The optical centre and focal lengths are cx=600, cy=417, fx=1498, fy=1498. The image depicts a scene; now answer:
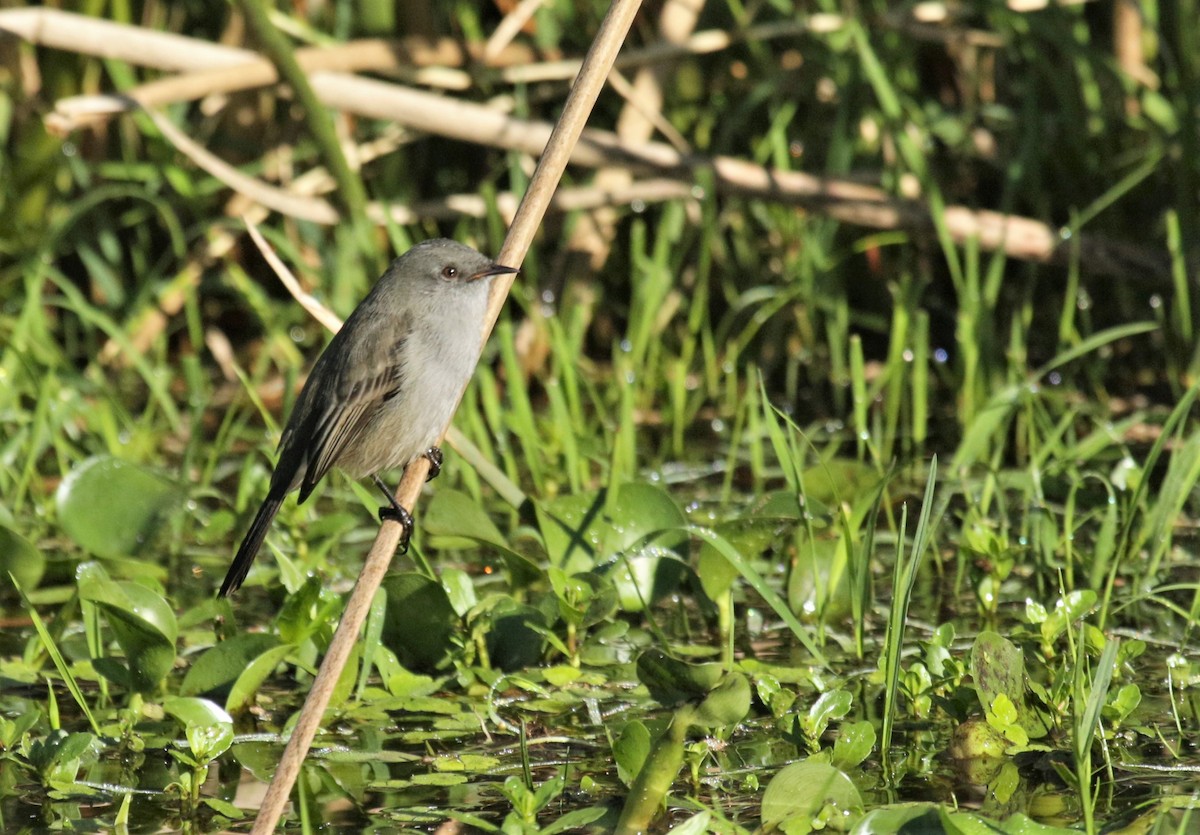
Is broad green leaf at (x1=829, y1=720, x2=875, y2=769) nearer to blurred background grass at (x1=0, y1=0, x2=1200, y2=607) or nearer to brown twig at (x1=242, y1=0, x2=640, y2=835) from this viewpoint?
brown twig at (x1=242, y1=0, x2=640, y2=835)

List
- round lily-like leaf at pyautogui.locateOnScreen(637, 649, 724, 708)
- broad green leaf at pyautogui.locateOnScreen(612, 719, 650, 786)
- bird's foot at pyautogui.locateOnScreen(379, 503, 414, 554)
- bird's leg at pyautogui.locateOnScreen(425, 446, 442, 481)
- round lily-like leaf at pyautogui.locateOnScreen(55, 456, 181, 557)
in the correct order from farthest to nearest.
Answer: round lily-like leaf at pyautogui.locateOnScreen(55, 456, 181, 557) < bird's leg at pyautogui.locateOnScreen(425, 446, 442, 481) < bird's foot at pyautogui.locateOnScreen(379, 503, 414, 554) < round lily-like leaf at pyautogui.locateOnScreen(637, 649, 724, 708) < broad green leaf at pyautogui.locateOnScreen(612, 719, 650, 786)

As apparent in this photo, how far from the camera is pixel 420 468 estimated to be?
3732 millimetres

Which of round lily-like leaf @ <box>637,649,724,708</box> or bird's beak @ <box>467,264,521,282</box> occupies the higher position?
bird's beak @ <box>467,264,521,282</box>

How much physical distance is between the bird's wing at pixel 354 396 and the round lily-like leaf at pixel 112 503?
0.64 m

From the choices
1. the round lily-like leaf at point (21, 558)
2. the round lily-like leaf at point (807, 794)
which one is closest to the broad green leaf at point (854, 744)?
the round lily-like leaf at point (807, 794)

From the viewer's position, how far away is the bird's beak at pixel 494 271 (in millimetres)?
3533

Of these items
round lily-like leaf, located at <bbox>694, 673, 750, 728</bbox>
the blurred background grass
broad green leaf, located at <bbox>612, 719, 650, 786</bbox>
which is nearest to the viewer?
broad green leaf, located at <bbox>612, 719, 650, 786</bbox>

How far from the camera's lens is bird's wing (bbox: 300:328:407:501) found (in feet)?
13.0

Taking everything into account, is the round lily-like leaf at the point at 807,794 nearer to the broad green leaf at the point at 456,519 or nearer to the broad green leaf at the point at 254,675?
the broad green leaf at the point at 254,675

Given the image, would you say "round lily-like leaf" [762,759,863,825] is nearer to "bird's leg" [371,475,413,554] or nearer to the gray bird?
"bird's leg" [371,475,413,554]

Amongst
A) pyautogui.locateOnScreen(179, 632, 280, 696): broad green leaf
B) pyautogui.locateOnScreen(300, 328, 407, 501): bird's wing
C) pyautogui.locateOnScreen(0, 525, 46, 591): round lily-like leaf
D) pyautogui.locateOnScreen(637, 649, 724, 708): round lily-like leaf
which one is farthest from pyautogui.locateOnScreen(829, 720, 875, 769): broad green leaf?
pyautogui.locateOnScreen(0, 525, 46, 591): round lily-like leaf

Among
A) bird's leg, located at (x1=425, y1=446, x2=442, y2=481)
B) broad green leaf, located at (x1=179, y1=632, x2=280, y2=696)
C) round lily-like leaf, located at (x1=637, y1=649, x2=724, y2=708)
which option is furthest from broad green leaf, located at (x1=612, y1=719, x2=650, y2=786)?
bird's leg, located at (x1=425, y1=446, x2=442, y2=481)

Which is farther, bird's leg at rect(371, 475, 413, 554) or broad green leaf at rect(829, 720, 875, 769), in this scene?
bird's leg at rect(371, 475, 413, 554)

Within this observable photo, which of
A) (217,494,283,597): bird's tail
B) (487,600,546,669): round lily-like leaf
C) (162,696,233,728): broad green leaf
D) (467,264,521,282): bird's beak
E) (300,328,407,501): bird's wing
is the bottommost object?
(487,600,546,669): round lily-like leaf
